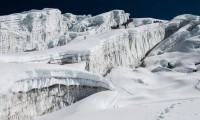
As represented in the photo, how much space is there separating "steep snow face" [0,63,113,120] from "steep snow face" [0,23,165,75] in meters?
5.70

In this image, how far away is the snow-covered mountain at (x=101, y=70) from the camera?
1561 cm

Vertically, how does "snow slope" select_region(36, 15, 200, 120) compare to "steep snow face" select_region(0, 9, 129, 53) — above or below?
below

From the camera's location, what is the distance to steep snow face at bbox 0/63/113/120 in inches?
588

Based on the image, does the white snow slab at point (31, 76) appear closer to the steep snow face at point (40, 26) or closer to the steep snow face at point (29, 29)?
the steep snow face at point (40, 26)

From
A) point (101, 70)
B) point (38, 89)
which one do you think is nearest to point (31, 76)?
point (38, 89)

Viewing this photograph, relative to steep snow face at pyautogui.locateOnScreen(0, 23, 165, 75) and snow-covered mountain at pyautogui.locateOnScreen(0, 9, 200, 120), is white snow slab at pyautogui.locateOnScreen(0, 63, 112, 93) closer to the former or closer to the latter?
snow-covered mountain at pyautogui.locateOnScreen(0, 9, 200, 120)

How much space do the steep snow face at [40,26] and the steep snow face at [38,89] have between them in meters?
40.7

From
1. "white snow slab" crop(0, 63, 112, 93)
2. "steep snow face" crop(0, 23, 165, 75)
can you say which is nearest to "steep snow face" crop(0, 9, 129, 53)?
"steep snow face" crop(0, 23, 165, 75)

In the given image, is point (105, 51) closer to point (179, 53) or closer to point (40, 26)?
point (179, 53)

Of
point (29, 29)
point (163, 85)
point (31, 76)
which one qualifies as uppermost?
point (29, 29)

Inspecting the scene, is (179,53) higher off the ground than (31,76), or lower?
lower

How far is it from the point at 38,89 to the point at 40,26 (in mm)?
58024

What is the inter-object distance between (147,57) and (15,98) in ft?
96.0

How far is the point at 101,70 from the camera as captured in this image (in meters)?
35.1
